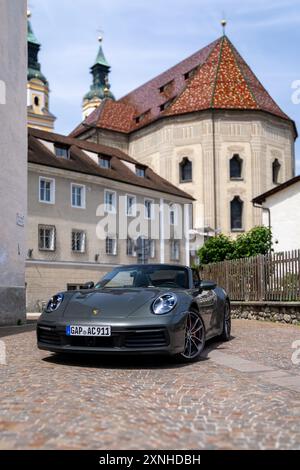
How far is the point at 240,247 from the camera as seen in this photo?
2880cm

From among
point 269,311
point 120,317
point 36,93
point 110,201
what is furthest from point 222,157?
point 120,317

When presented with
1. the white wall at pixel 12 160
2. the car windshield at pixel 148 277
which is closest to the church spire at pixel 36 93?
the white wall at pixel 12 160

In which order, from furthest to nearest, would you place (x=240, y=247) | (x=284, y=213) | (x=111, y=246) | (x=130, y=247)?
(x=130, y=247), (x=111, y=246), (x=240, y=247), (x=284, y=213)

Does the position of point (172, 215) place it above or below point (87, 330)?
above

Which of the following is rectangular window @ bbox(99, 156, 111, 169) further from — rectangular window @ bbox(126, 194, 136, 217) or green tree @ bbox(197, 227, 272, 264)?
green tree @ bbox(197, 227, 272, 264)

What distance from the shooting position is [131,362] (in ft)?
22.3

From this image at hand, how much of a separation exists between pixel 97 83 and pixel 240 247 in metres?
79.1

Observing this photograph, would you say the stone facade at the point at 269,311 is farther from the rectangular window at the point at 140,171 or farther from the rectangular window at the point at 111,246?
the rectangular window at the point at 140,171

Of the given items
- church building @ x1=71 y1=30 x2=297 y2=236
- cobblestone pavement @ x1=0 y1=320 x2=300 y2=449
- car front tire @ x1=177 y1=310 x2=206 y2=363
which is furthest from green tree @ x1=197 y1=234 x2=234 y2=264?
car front tire @ x1=177 y1=310 x2=206 y2=363

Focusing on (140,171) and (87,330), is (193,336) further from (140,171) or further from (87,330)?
(140,171)

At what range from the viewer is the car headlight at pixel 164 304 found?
6.37 metres

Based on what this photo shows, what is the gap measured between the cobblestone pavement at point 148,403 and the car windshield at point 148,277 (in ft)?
3.44

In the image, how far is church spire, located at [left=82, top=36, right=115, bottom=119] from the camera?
99.2 m
